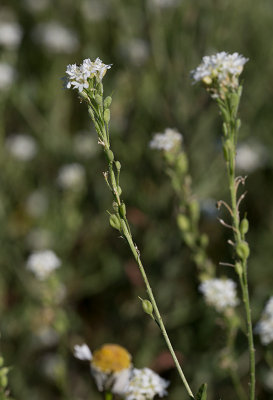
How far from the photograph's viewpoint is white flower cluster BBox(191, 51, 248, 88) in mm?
916

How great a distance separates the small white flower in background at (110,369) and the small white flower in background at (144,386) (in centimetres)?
1

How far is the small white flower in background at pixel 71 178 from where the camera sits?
2.42m

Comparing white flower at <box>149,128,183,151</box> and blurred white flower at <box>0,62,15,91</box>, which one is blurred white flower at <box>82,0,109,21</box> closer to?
blurred white flower at <box>0,62,15,91</box>

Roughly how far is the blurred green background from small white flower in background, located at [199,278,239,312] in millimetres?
491

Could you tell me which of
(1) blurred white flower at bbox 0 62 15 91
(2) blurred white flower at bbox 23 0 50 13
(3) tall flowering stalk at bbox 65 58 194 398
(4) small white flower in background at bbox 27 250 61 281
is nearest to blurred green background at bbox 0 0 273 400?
(1) blurred white flower at bbox 0 62 15 91

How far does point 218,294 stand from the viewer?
138cm

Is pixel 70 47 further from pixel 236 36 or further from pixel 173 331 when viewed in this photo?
pixel 173 331

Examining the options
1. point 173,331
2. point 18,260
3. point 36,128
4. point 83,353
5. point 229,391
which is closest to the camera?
point 83,353

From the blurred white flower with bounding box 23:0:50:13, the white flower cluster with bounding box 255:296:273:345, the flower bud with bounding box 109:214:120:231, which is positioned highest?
the blurred white flower with bounding box 23:0:50:13

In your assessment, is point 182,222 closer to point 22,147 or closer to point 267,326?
point 267,326

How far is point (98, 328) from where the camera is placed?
8.06ft

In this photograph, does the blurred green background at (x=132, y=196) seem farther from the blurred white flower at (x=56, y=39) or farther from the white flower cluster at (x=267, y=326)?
the white flower cluster at (x=267, y=326)

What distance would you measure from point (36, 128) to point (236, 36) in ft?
3.95

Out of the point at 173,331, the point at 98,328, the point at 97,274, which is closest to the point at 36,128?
the point at 97,274
